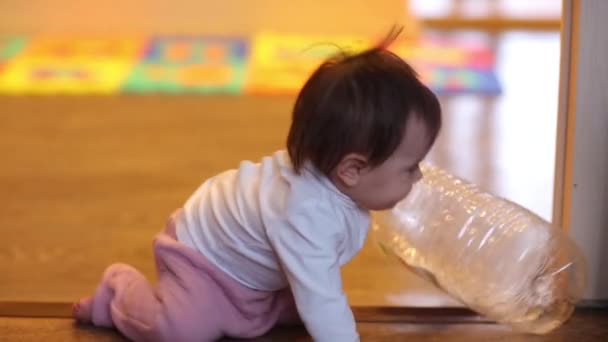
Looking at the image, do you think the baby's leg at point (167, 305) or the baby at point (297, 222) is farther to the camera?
the baby's leg at point (167, 305)

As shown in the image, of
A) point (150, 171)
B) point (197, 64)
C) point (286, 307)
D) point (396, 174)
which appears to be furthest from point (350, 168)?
point (197, 64)

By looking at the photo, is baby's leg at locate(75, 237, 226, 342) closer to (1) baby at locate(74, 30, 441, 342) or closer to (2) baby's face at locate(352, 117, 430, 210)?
(1) baby at locate(74, 30, 441, 342)

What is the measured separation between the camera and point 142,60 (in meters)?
2.63

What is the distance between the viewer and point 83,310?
4.21 ft

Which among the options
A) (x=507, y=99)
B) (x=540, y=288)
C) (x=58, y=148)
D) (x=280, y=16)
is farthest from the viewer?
(x=280, y=16)

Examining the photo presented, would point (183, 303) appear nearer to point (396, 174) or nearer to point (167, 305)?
point (167, 305)

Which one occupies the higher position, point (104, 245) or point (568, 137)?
point (568, 137)

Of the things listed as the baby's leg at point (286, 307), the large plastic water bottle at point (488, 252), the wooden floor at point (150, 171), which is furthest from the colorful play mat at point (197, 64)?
the baby's leg at point (286, 307)

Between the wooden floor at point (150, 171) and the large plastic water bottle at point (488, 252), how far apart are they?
38 millimetres

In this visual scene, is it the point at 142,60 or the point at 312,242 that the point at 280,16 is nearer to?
the point at 142,60

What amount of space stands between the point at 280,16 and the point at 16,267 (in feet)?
5.55

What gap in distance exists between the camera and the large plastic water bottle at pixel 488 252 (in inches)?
49.7

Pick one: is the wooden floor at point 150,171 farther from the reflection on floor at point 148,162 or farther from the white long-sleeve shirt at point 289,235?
the white long-sleeve shirt at point 289,235

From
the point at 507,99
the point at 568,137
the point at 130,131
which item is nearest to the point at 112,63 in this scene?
the point at 130,131
